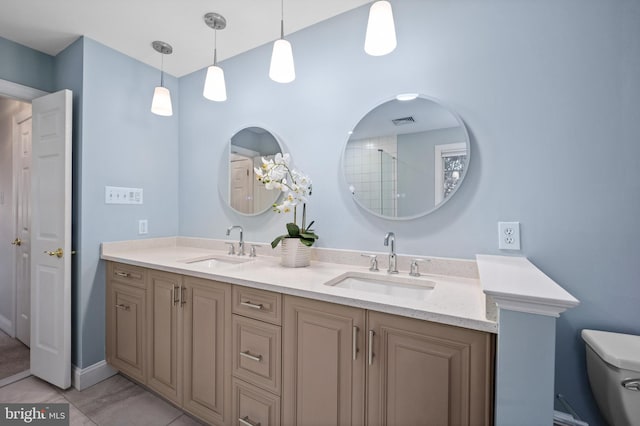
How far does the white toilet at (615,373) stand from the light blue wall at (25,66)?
3.60 m

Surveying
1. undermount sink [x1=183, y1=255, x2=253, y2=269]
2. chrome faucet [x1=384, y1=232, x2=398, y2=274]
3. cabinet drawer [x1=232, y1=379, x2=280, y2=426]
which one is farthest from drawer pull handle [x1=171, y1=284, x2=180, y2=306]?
chrome faucet [x1=384, y1=232, x2=398, y2=274]

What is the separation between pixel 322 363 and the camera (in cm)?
113

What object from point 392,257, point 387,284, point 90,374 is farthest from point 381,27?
point 90,374

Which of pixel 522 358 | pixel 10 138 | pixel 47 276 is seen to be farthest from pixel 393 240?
pixel 10 138

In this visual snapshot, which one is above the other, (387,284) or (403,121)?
(403,121)

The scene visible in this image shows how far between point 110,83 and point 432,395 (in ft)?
8.97

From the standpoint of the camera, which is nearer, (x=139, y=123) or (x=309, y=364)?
(x=309, y=364)

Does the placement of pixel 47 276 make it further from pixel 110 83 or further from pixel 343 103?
pixel 343 103

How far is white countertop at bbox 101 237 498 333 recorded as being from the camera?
0.93 metres

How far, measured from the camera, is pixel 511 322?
76cm

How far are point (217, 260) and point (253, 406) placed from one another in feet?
3.42

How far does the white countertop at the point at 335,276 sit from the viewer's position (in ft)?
3.04

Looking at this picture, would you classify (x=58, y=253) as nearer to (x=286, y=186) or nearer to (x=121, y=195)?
(x=121, y=195)

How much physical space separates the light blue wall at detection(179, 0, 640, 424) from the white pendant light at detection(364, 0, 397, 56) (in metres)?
0.38
